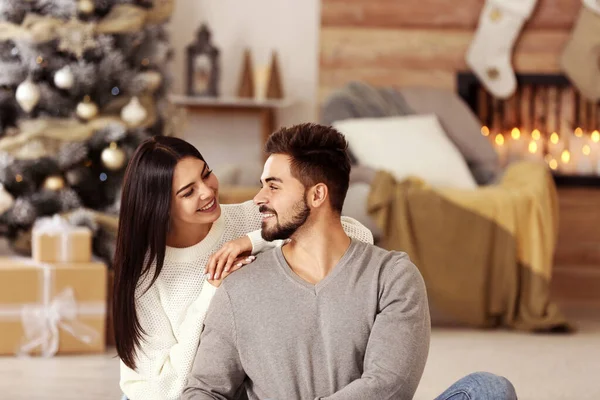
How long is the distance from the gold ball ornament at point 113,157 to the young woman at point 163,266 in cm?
180

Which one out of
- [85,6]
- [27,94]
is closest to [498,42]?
[85,6]

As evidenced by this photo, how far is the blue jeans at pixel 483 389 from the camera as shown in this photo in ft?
5.64

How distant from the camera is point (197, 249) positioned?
206cm

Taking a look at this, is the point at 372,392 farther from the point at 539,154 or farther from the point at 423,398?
the point at 539,154

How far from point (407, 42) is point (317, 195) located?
361cm

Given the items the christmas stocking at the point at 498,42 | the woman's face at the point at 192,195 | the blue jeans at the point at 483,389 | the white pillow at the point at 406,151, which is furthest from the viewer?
the christmas stocking at the point at 498,42

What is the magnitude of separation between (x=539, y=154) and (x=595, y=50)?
0.60 m

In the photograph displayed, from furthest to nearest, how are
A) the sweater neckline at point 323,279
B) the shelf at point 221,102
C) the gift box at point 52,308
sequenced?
the shelf at point 221,102, the gift box at point 52,308, the sweater neckline at point 323,279

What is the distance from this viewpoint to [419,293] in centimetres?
182

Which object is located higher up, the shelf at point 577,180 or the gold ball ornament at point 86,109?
the gold ball ornament at point 86,109

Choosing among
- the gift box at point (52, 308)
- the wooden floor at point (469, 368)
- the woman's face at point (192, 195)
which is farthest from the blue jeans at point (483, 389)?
the gift box at point (52, 308)

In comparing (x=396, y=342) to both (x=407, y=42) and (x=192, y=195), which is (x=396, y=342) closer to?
(x=192, y=195)

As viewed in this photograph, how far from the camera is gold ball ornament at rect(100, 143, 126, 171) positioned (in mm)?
3779

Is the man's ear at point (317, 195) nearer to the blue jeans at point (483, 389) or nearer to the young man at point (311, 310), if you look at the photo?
the young man at point (311, 310)
